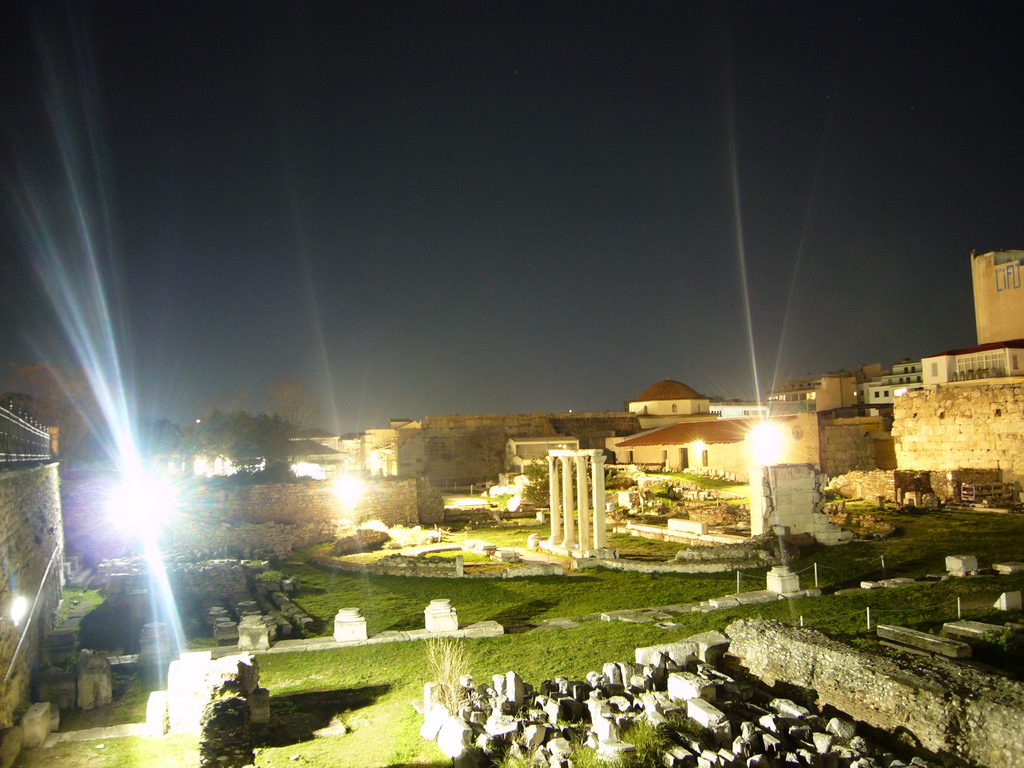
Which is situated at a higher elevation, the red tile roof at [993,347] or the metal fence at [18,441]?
the red tile roof at [993,347]

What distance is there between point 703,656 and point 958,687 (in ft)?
10.00

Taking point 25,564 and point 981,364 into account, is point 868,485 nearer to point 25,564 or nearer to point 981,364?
point 981,364

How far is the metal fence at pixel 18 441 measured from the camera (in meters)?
12.3

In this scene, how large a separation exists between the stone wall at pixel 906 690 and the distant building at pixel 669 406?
150ft

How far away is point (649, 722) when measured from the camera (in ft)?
A: 23.3

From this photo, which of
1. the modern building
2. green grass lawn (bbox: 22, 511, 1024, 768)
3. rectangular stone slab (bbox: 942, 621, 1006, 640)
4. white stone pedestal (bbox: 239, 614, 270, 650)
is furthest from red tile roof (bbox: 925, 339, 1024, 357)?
white stone pedestal (bbox: 239, 614, 270, 650)

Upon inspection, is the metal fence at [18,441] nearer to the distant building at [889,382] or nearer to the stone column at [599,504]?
the stone column at [599,504]

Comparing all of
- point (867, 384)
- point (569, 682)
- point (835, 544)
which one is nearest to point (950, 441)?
point (835, 544)

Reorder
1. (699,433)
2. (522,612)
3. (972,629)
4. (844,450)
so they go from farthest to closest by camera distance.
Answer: (699,433), (844,450), (522,612), (972,629)

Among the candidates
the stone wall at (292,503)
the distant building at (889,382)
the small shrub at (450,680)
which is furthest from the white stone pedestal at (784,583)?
the distant building at (889,382)

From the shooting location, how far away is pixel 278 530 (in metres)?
25.7

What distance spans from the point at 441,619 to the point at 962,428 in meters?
24.0

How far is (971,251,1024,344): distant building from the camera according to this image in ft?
112

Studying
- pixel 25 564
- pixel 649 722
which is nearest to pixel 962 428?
pixel 649 722
